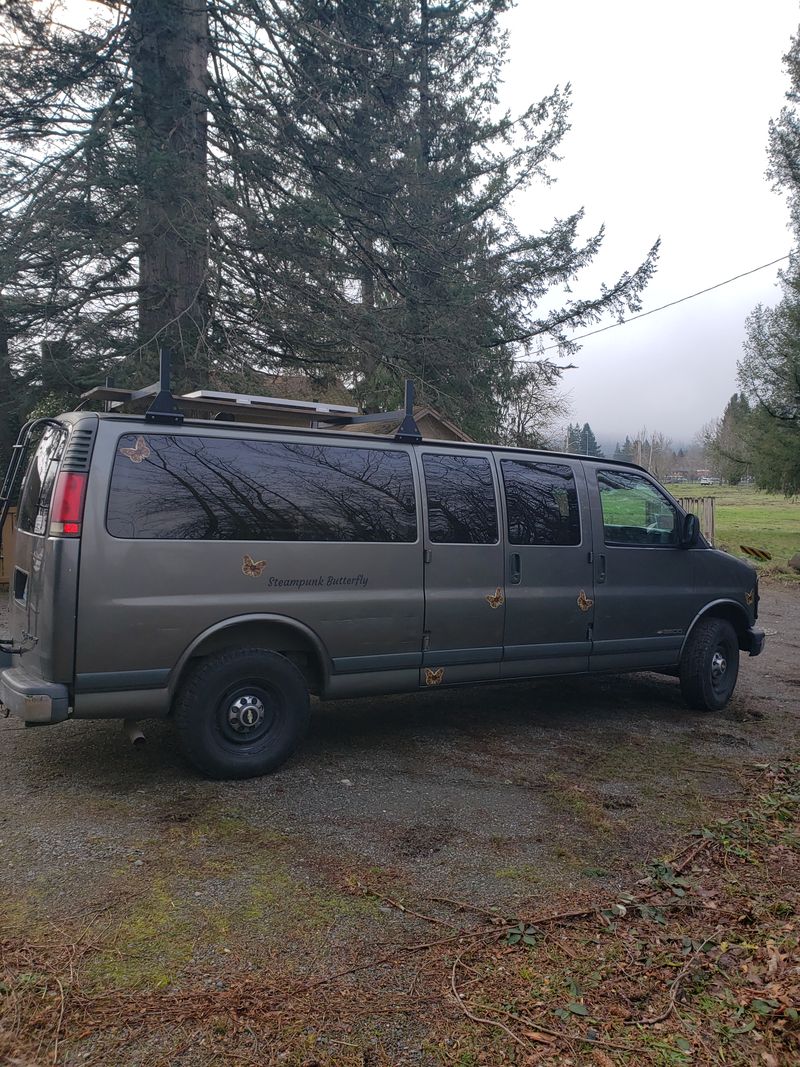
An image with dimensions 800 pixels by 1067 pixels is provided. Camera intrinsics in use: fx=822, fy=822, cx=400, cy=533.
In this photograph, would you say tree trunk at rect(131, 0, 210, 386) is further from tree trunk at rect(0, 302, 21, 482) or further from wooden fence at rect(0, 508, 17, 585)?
wooden fence at rect(0, 508, 17, 585)

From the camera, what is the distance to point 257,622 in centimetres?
485

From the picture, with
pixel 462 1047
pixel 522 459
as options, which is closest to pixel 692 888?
pixel 462 1047

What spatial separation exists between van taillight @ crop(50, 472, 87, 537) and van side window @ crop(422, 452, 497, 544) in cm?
224

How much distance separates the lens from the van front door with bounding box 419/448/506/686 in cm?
550

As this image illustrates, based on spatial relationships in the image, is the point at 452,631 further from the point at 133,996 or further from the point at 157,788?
the point at 133,996

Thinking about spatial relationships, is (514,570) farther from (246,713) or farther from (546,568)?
(246,713)

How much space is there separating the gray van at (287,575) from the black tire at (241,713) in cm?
1

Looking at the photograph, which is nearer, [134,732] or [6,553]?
[134,732]

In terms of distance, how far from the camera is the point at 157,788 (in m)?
4.66

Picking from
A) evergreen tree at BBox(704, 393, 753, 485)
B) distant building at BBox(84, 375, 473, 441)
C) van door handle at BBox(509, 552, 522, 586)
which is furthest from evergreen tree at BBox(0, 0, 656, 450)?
evergreen tree at BBox(704, 393, 753, 485)

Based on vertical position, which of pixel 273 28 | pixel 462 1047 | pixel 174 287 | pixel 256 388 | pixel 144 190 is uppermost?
pixel 273 28

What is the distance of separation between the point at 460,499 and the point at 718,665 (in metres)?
3.01

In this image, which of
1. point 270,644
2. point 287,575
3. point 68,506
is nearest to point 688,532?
point 287,575

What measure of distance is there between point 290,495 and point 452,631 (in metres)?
1.46
